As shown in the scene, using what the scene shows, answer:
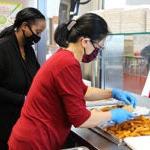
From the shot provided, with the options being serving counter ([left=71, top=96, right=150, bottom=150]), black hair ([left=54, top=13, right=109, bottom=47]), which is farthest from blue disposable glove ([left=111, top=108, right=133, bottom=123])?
black hair ([left=54, top=13, right=109, bottom=47])

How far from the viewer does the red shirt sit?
4.53 ft

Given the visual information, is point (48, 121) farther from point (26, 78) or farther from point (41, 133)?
point (26, 78)

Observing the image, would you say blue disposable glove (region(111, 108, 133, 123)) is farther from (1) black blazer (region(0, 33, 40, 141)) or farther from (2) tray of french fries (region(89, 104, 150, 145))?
(1) black blazer (region(0, 33, 40, 141))

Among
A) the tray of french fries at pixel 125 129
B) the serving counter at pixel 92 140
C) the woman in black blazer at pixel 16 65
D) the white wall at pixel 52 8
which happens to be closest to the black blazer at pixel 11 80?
the woman in black blazer at pixel 16 65

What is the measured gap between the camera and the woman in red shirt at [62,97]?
1.38 m

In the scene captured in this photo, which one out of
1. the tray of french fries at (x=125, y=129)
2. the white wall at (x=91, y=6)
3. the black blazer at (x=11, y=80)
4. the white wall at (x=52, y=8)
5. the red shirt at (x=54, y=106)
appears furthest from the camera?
the white wall at (x=52, y=8)

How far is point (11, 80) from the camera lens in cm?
211

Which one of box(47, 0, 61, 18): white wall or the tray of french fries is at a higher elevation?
box(47, 0, 61, 18): white wall

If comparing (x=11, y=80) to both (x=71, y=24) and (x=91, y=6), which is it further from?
(x=91, y=6)

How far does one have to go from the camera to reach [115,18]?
1984mm

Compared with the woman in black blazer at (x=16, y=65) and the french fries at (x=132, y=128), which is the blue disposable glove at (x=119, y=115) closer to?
the french fries at (x=132, y=128)

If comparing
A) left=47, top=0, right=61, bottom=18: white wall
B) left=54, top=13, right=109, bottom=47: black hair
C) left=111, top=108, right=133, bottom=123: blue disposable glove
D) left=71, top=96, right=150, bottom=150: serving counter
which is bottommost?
left=71, top=96, right=150, bottom=150: serving counter

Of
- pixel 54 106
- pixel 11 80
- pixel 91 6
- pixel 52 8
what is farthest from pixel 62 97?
pixel 52 8

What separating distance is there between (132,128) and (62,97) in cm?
41
